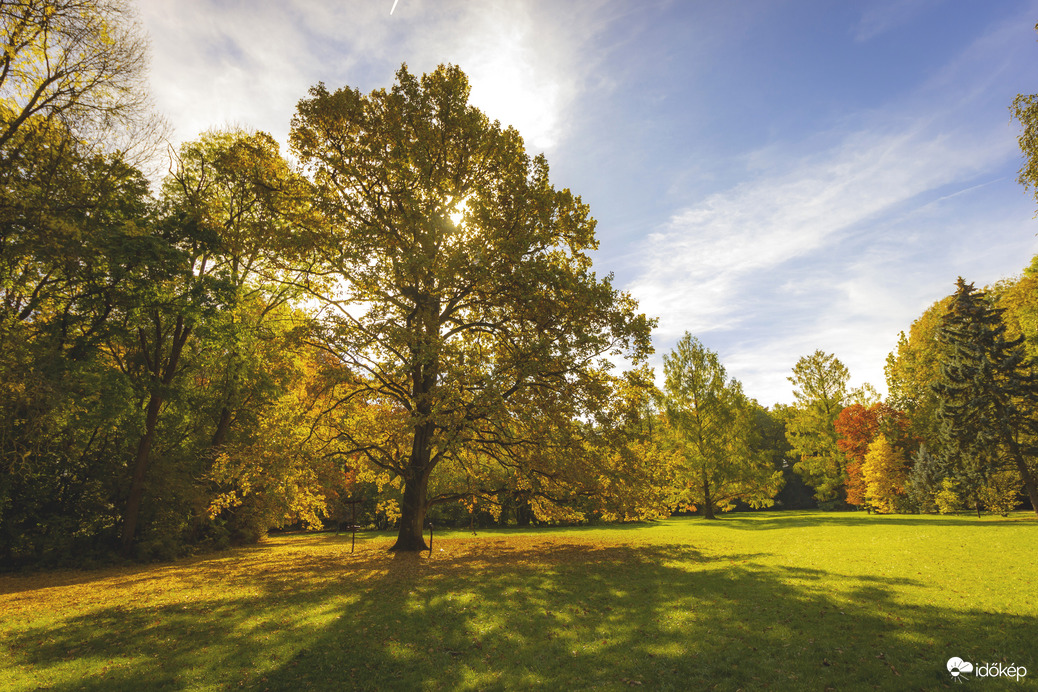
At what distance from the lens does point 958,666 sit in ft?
19.2

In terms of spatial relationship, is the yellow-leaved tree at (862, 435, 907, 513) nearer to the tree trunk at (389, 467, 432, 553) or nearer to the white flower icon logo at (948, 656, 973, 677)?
the tree trunk at (389, 467, 432, 553)

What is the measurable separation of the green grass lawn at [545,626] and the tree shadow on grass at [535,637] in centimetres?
4

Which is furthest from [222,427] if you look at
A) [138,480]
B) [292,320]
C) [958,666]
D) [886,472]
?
[886,472]

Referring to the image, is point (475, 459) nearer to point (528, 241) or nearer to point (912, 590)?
point (528, 241)

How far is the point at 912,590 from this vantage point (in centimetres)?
933

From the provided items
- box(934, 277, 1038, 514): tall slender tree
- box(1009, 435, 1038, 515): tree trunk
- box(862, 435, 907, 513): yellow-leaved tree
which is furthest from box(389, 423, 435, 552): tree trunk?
box(862, 435, 907, 513): yellow-leaved tree

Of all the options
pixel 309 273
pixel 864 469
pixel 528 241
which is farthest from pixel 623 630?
pixel 864 469

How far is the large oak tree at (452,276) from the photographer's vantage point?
15.0m

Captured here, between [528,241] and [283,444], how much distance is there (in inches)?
441

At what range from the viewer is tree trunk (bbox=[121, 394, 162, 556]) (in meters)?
18.1

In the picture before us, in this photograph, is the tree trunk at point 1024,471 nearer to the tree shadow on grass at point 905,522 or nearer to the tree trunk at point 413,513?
the tree shadow on grass at point 905,522

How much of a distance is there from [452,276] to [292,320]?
7.55 m

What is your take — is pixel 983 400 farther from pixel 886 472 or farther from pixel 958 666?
pixel 958 666

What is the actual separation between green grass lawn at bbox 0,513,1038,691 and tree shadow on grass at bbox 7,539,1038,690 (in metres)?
0.04
